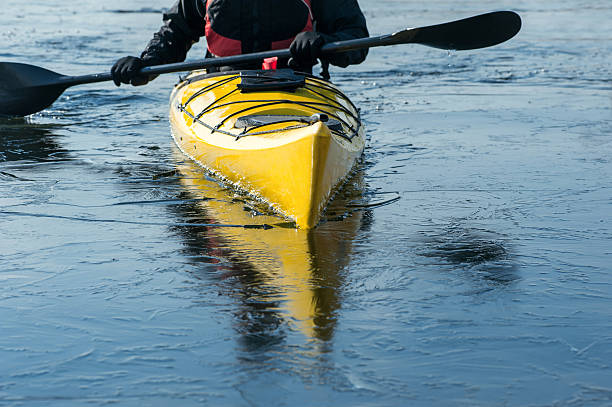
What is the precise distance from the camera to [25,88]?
643 centimetres

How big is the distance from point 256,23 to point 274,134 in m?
1.54

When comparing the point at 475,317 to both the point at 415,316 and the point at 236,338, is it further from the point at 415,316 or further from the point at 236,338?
the point at 236,338

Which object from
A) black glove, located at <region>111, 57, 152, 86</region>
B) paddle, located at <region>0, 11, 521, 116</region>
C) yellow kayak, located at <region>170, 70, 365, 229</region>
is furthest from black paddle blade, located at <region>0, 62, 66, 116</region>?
yellow kayak, located at <region>170, 70, 365, 229</region>

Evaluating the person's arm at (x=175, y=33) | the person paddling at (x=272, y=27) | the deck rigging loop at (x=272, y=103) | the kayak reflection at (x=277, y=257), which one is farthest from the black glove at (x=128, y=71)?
the kayak reflection at (x=277, y=257)

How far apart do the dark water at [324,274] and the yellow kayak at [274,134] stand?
15cm

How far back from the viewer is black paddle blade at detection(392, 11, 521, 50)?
5.00 metres

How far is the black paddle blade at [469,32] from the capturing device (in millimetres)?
5000

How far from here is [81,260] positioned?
353 centimetres

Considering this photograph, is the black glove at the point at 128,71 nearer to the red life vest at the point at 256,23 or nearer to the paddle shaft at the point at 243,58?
the paddle shaft at the point at 243,58

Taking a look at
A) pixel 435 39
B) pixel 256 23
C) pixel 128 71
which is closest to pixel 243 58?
pixel 256 23

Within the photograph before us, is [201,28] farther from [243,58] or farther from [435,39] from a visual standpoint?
[435,39]

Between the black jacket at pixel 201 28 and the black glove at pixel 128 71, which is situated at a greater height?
the black jacket at pixel 201 28

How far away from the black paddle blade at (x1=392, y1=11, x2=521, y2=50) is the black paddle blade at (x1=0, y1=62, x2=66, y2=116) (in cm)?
280

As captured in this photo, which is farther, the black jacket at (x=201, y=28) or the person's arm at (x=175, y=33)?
the person's arm at (x=175, y=33)
